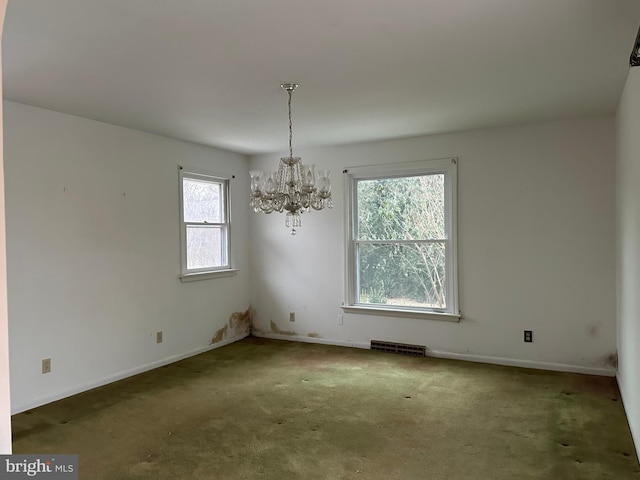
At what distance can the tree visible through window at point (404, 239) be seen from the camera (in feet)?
15.7

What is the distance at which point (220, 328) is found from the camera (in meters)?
5.40

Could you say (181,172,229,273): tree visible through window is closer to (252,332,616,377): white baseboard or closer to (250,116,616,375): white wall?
(250,116,616,375): white wall

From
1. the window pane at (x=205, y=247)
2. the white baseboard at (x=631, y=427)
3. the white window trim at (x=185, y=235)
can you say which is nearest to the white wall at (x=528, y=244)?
the white baseboard at (x=631, y=427)

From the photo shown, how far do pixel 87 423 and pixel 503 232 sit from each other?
386 centimetres

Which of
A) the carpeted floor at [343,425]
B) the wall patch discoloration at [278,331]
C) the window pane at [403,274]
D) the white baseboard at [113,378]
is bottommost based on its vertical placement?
the carpeted floor at [343,425]

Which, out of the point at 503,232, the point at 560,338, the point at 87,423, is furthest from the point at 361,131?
the point at 87,423

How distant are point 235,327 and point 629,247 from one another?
13.7 ft

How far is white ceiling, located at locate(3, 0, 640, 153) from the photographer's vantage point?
205 centimetres

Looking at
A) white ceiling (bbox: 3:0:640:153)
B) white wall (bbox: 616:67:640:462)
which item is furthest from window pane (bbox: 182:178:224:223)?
white wall (bbox: 616:67:640:462)

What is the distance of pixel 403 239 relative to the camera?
197 inches

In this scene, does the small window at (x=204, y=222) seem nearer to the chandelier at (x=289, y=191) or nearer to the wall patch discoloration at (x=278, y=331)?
the wall patch discoloration at (x=278, y=331)

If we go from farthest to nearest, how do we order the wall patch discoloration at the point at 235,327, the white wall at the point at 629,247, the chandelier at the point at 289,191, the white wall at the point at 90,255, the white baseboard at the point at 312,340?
1. the wall patch discoloration at the point at 235,327
2. the white baseboard at the point at 312,340
3. the white wall at the point at 90,255
4. the chandelier at the point at 289,191
5. the white wall at the point at 629,247

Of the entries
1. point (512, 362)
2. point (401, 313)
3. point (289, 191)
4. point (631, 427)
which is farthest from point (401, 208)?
point (631, 427)

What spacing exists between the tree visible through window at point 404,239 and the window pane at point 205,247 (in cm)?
157
